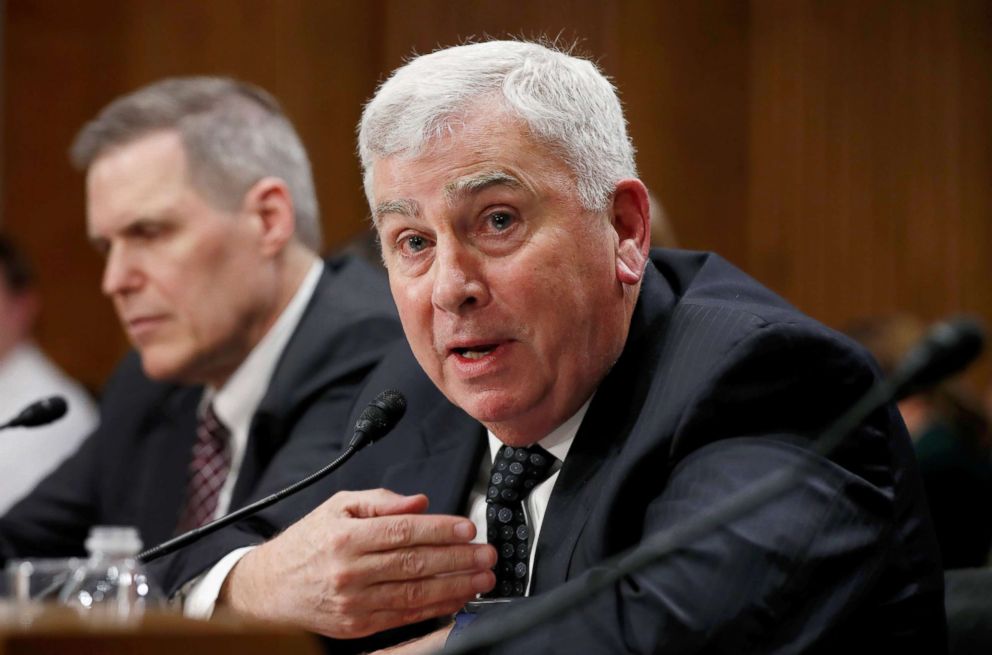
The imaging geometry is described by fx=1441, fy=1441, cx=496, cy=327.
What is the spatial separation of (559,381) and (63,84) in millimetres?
4132

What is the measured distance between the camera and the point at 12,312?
520cm

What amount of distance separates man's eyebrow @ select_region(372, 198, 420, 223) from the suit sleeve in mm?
475

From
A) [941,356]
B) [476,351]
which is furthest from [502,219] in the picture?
[941,356]

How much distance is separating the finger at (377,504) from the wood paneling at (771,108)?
342 centimetres

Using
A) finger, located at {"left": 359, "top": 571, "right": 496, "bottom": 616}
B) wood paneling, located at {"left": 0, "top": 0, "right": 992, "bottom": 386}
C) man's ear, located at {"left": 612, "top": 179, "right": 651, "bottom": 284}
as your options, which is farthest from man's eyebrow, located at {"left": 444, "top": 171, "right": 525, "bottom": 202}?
wood paneling, located at {"left": 0, "top": 0, "right": 992, "bottom": 386}

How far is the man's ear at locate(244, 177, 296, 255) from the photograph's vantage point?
3.16 metres

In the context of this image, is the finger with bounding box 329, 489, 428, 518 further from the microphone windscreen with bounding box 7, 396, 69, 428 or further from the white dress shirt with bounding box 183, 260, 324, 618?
the white dress shirt with bounding box 183, 260, 324, 618

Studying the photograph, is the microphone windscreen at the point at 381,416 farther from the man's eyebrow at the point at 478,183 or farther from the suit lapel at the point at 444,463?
the man's eyebrow at the point at 478,183

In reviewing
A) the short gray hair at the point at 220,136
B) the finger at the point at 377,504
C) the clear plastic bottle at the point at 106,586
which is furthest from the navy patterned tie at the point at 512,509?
the short gray hair at the point at 220,136

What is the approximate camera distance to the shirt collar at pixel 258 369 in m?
3.20

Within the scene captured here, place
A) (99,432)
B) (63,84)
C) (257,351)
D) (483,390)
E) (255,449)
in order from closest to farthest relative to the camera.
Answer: (483,390) → (255,449) → (257,351) → (99,432) → (63,84)

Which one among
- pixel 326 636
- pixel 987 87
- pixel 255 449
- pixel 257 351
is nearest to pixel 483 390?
pixel 326 636

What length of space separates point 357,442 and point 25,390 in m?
3.23

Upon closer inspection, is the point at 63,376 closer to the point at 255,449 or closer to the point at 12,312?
the point at 12,312
